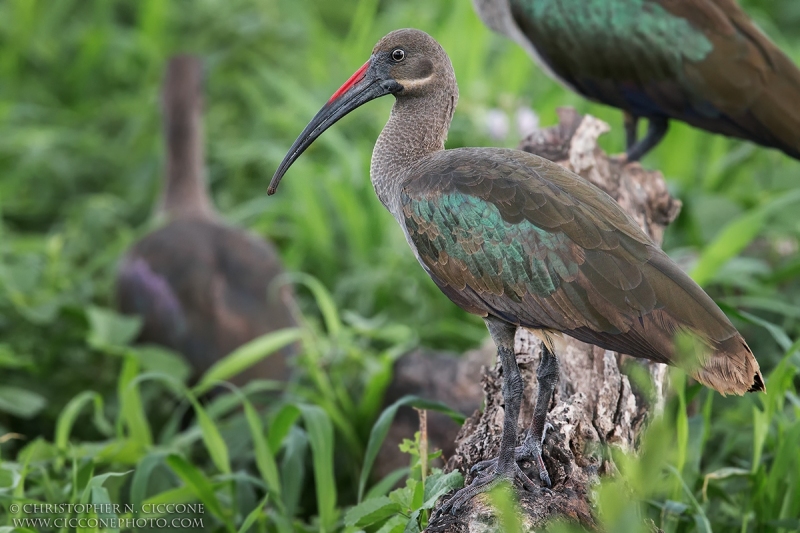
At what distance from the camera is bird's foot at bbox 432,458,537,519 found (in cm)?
257

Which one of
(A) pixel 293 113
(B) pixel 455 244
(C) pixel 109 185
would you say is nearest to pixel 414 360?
(B) pixel 455 244

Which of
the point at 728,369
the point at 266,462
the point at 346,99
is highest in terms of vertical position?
the point at 346,99

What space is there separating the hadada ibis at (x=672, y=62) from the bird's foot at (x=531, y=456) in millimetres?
2217

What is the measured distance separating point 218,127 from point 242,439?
3.85 meters

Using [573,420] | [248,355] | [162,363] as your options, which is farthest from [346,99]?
[162,363]

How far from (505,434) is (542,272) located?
414mm

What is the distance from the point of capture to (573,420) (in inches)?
110

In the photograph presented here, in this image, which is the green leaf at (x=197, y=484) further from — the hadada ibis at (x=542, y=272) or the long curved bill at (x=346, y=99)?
the hadada ibis at (x=542, y=272)

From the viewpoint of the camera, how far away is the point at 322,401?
4406 mm

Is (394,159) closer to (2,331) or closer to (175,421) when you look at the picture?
(175,421)

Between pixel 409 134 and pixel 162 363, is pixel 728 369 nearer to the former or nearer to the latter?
pixel 409 134

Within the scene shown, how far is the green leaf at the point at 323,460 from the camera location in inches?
137

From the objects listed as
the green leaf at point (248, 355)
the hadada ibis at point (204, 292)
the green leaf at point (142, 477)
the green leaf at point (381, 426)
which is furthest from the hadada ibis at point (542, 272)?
the hadada ibis at point (204, 292)

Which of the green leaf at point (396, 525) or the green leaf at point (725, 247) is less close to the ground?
the green leaf at point (725, 247)
